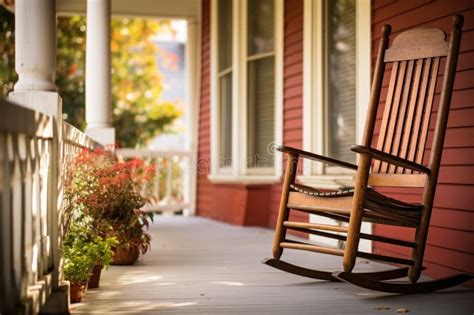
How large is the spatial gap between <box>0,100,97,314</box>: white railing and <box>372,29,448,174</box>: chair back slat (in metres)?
1.73

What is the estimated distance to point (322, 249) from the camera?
3.35 metres

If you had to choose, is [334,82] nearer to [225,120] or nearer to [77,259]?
[225,120]

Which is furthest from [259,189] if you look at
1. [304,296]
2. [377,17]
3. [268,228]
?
[304,296]

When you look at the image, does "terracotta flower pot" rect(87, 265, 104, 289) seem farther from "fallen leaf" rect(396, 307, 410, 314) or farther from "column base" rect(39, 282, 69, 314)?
"fallen leaf" rect(396, 307, 410, 314)

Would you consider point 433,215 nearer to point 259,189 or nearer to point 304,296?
point 304,296

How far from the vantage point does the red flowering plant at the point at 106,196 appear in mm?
3598

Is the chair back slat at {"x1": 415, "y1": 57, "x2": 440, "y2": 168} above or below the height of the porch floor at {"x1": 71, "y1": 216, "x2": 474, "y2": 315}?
above

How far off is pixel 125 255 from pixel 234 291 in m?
1.08

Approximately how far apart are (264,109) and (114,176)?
9.11 feet

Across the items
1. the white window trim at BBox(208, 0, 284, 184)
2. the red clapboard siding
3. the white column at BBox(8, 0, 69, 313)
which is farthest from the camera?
the white window trim at BBox(208, 0, 284, 184)

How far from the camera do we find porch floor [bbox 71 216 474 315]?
114 inches

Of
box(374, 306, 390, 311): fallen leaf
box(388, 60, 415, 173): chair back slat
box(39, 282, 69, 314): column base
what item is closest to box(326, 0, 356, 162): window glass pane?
box(388, 60, 415, 173): chair back slat

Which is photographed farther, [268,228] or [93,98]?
[268,228]

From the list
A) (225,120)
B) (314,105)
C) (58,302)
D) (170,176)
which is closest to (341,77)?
(314,105)
